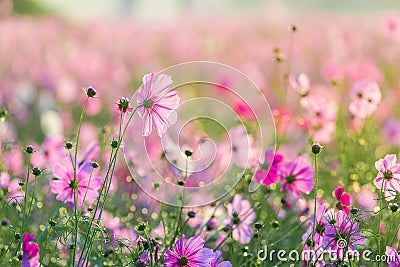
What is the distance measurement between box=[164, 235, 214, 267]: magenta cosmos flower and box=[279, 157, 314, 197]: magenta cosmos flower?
367mm

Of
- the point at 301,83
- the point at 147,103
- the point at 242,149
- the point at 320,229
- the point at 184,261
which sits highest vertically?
the point at 301,83

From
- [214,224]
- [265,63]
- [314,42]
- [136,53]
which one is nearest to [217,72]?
[265,63]

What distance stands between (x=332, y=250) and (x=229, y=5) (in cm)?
2814

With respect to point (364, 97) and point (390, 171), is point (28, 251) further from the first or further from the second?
point (364, 97)

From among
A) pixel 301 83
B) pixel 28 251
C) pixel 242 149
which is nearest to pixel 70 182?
pixel 28 251

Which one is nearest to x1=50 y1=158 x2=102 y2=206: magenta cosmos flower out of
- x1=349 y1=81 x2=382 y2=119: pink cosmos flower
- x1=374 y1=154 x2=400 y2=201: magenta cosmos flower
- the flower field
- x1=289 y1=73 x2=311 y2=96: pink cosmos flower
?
the flower field

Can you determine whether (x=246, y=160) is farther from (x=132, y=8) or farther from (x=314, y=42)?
(x=132, y=8)

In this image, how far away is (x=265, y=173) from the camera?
1.57m

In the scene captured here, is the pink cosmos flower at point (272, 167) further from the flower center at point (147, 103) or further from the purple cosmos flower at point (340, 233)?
the flower center at point (147, 103)

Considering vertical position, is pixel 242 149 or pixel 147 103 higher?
pixel 242 149

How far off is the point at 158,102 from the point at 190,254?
250 mm

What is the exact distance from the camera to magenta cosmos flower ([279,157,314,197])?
1473mm

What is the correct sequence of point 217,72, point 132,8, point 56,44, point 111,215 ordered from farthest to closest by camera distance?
1. point 132,8
2. point 56,44
3. point 217,72
4. point 111,215

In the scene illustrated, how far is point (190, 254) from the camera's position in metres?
1.16
